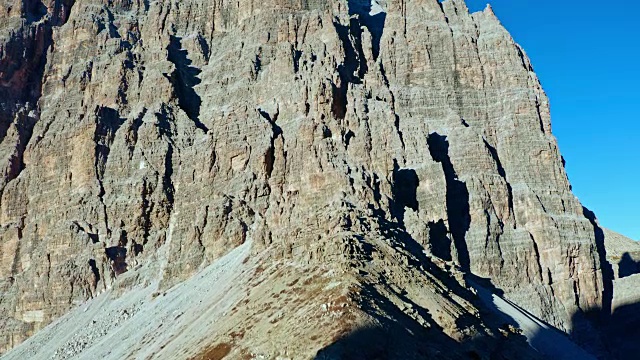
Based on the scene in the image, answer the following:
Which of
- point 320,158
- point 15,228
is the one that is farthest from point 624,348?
point 15,228

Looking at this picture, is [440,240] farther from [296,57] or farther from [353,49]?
[353,49]

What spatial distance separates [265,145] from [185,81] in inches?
1725

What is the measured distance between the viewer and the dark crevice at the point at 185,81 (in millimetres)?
145125

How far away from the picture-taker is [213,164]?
11869 cm

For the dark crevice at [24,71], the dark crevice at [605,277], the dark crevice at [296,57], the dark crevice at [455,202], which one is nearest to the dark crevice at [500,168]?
the dark crevice at [455,202]

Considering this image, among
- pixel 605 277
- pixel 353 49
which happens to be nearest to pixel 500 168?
pixel 605 277

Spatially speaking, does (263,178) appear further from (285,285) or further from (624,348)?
(624,348)

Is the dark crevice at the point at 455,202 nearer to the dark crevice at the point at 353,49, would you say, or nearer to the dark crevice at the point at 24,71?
the dark crevice at the point at 353,49

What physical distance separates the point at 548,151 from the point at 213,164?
57501mm

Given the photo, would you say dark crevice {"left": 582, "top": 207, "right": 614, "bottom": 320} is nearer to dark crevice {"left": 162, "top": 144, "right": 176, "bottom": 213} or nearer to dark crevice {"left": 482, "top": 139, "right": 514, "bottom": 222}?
dark crevice {"left": 482, "top": 139, "right": 514, "bottom": 222}

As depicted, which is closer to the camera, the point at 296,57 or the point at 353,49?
the point at 296,57

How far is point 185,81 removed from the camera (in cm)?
15038

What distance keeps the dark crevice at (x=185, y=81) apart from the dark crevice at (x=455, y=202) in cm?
4470

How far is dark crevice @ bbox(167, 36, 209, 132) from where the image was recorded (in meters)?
145
